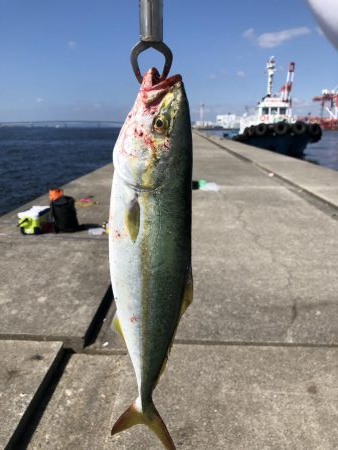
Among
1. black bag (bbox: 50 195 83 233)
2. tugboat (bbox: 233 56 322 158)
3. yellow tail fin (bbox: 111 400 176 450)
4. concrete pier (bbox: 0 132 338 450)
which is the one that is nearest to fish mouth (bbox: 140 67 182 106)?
yellow tail fin (bbox: 111 400 176 450)

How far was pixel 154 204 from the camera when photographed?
4.95ft

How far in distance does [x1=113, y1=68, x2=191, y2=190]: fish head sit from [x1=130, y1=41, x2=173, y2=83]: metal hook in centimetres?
4

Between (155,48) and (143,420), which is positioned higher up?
(155,48)

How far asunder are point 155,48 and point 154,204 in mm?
590

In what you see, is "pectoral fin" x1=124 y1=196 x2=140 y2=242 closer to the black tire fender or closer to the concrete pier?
the concrete pier

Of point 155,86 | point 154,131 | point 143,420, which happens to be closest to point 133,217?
point 154,131

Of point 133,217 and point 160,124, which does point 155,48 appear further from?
point 133,217

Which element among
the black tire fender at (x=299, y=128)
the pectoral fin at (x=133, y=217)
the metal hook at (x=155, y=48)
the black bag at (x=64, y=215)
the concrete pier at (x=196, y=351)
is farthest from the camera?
the black tire fender at (x=299, y=128)

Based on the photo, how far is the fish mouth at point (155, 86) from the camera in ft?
4.97

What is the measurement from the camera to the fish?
4.96ft

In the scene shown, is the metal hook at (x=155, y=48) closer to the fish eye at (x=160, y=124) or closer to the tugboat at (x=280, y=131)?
the fish eye at (x=160, y=124)

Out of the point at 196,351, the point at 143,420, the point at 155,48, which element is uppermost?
the point at 155,48

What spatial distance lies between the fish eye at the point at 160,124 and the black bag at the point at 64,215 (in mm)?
4303

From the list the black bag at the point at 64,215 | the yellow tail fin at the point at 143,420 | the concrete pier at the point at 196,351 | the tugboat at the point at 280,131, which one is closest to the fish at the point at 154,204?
the yellow tail fin at the point at 143,420
